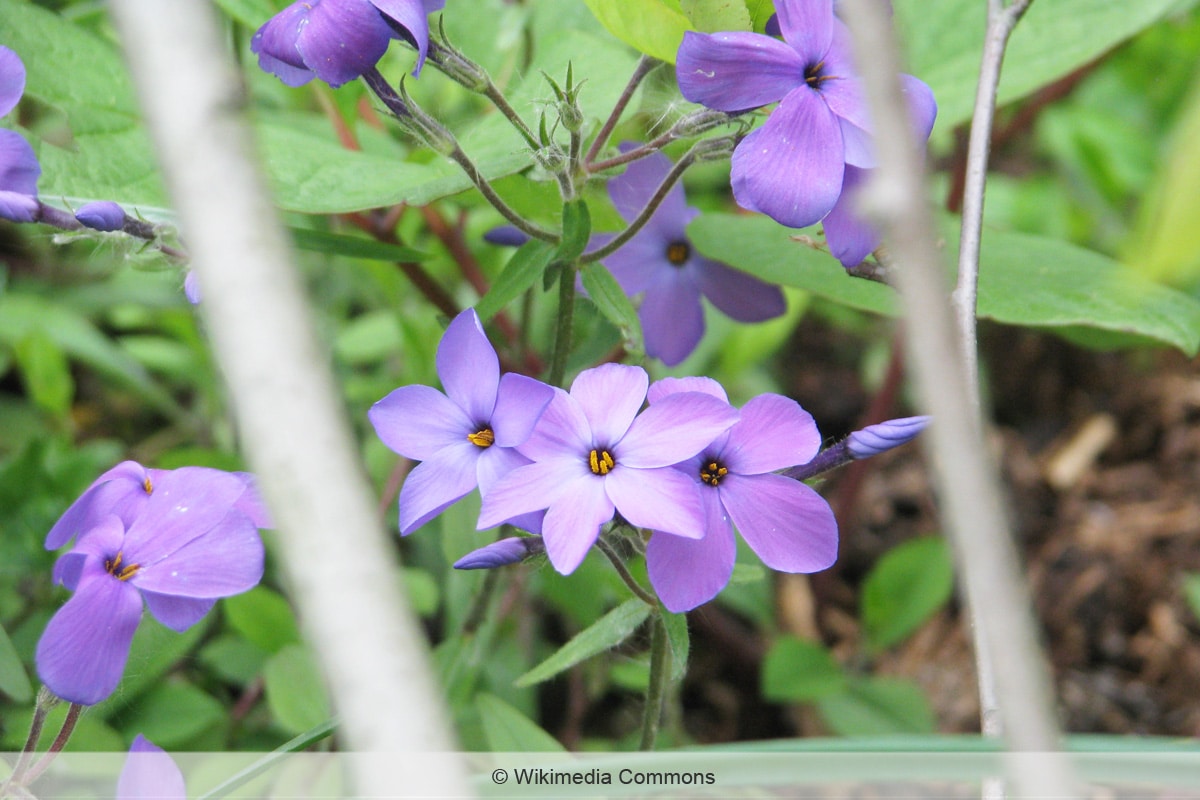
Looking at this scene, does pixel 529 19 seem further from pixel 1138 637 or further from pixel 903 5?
pixel 1138 637

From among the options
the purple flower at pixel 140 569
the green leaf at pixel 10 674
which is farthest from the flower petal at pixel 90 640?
the green leaf at pixel 10 674

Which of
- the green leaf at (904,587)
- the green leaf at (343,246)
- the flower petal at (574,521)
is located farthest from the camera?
the green leaf at (904,587)

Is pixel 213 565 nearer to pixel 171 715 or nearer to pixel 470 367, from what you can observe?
pixel 470 367

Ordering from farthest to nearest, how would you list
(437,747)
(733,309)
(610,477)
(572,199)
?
(733,309), (572,199), (610,477), (437,747)

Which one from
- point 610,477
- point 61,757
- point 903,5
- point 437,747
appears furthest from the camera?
point 903,5

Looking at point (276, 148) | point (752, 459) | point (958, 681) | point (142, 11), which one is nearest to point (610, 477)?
point (752, 459)

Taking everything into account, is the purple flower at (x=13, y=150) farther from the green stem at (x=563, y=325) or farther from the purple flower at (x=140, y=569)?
the green stem at (x=563, y=325)

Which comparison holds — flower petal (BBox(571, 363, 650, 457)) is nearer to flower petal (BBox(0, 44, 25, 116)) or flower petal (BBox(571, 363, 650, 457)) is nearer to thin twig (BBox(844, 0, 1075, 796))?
thin twig (BBox(844, 0, 1075, 796))
